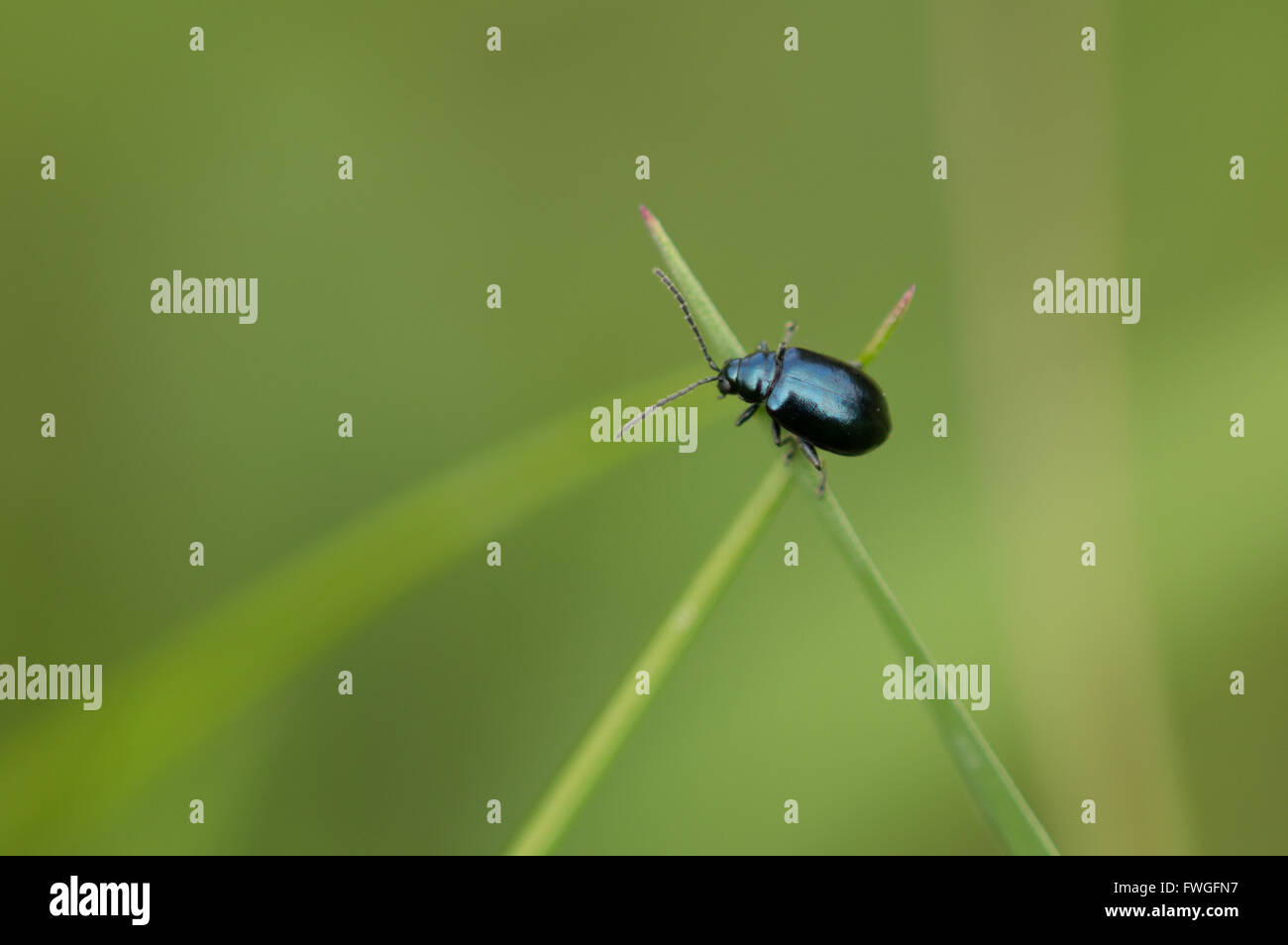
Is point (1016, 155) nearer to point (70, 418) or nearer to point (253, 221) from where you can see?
point (253, 221)

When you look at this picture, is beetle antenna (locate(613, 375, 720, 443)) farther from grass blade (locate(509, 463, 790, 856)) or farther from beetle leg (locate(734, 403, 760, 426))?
grass blade (locate(509, 463, 790, 856))

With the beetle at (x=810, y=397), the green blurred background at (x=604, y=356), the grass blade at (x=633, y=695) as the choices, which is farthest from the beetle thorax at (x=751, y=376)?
the grass blade at (x=633, y=695)

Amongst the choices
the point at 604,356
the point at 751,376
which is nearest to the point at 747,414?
the point at 751,376

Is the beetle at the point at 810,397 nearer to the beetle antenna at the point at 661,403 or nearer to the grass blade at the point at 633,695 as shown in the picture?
the beetle antenna at the point at 661,403

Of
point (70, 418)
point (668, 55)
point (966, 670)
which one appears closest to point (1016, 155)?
point (668, 55)

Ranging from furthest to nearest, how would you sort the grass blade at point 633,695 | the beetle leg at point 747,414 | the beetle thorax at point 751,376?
1. the beetle thorax at point 751,376
2. the beetle leg at point 747,414
3. the grass blade at point 633,695

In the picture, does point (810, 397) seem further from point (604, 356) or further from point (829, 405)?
point (604, 356)
